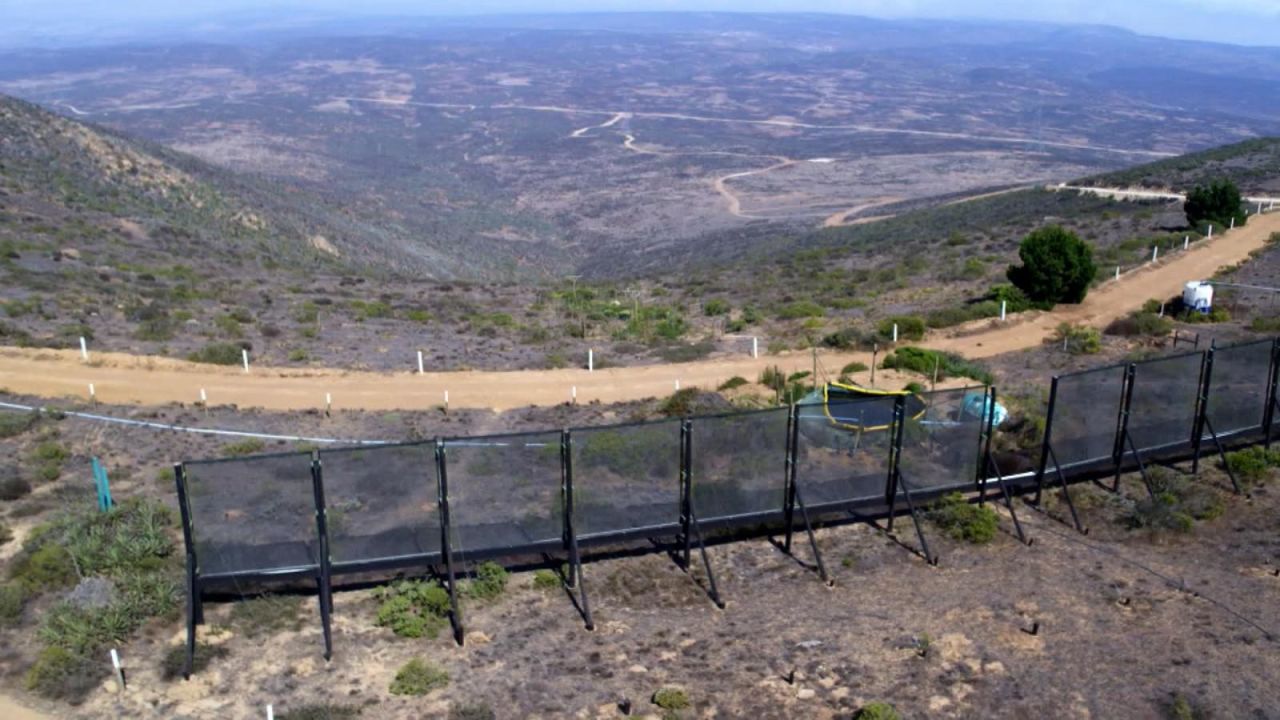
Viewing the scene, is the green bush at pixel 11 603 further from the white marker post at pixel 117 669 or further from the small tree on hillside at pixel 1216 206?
the small tree on hillside at pixel 1216 206

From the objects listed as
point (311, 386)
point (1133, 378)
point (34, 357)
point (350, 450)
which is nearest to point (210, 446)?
point (311, 386)

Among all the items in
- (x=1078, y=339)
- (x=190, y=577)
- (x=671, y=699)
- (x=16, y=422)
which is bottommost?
(x=1078, y=339)

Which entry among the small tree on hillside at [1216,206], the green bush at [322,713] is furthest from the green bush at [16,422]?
the small tree on hillside at [1216,206]

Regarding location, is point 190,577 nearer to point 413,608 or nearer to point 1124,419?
point 413,608

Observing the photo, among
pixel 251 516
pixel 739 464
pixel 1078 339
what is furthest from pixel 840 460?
pixel 1078 339

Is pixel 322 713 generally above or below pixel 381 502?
below

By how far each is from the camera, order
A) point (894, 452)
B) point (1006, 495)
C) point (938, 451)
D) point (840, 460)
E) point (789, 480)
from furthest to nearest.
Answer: point (938, 451) → point (840, 460) → point (1006, 495) → point (894, 452) → point (789, 480)
